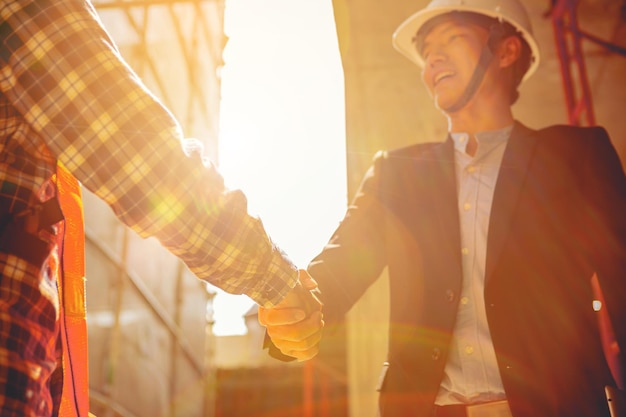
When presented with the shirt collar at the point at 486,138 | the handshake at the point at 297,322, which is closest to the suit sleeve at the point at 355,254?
the handshake at the point at 297,322

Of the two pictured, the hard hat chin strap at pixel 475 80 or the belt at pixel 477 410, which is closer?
the belt at pixel 477 410

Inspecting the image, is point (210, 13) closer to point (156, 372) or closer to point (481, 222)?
point (156, 372)

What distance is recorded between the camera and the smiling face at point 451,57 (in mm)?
3084

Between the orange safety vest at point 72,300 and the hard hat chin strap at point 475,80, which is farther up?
the hard hat chin strap at point 475,80

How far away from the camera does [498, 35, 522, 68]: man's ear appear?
3.33 metres

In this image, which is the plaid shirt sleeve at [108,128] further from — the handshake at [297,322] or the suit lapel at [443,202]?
the suit lapel at [443,202]

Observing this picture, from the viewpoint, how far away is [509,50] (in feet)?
11.0

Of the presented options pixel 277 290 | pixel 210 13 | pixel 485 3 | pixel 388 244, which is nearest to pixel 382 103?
pixel 485 3

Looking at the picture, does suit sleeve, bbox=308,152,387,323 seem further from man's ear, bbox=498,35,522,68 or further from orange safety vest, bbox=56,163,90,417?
orange safety vest, bbox=56,163,90,417

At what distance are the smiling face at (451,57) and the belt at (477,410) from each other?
154 cm

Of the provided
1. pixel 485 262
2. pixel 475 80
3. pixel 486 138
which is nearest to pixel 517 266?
pixel 485 262

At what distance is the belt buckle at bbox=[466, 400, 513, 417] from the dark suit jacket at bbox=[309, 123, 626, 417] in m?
0.05

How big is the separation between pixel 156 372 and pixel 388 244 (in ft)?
18.9

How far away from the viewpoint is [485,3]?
10.8ft
